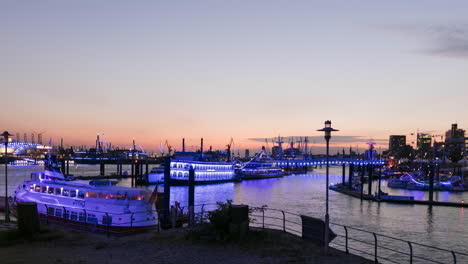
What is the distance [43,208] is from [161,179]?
233ft

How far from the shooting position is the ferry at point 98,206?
30.2 meters

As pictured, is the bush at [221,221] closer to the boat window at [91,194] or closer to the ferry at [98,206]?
the ferry at [98,206]

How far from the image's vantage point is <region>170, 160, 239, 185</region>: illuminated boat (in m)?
108

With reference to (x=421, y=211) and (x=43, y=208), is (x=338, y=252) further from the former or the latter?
(x=421, y=211)

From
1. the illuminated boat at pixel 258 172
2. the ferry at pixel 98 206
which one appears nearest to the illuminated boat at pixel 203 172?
the illuminated boat at pixel 258 172

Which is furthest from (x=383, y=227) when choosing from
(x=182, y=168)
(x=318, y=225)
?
(x=182, y=168)

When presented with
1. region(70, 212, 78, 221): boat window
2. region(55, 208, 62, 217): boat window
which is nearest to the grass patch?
region(70, 212, 78, 221): boat window

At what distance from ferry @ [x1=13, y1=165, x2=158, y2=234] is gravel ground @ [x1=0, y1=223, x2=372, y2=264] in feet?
37.4

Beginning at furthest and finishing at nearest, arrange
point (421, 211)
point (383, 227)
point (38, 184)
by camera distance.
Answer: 1. point (421, 211)
2. point (383, 227)
3. point (38, 184)

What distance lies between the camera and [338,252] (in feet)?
49.1

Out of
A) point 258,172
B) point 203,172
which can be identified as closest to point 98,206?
point 203,172

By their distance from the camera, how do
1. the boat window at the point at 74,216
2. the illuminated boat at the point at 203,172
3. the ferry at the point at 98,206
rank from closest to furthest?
the ferry at the point at 98,206, the boat window at the point at 74,216, the illuminated boat at the point at 203,172

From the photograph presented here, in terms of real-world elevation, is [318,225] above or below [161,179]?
above

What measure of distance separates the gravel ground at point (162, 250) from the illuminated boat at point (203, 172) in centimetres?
8618
